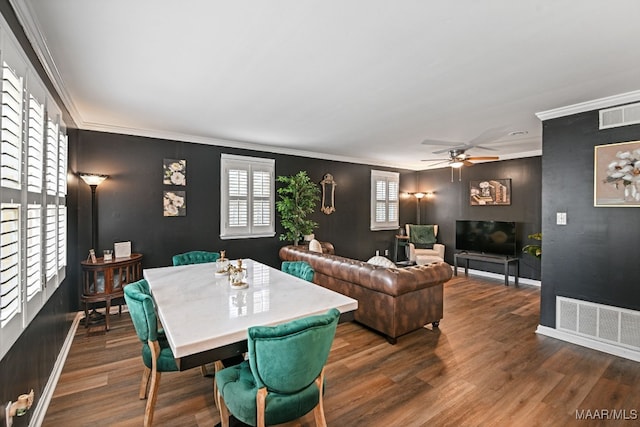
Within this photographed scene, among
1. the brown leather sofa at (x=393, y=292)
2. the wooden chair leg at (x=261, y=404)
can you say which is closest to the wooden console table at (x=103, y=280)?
the brown leather sofa at (x=393, y=292)

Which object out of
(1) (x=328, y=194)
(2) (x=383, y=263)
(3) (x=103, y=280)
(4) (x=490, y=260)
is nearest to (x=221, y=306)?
(2) (x=383, y=263)

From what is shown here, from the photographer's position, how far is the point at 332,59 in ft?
7.64

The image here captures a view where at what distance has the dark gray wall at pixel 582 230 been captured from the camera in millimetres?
3045

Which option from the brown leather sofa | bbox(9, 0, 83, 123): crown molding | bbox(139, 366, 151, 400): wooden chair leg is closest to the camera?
bbox(9, 0, 83, 123): crown molding

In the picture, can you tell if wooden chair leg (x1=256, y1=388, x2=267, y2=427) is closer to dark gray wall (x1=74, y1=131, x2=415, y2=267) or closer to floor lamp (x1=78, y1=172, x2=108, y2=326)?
floor lamp (x1=78, y1=172, x2=108, y2=326)

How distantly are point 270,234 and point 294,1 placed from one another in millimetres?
4343

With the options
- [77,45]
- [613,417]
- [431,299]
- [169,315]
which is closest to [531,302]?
[431,299]

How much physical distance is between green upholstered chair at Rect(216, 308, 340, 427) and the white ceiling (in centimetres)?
177

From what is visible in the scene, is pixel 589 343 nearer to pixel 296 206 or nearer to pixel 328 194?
pixel 296 206

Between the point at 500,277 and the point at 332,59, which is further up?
the point at 332,59

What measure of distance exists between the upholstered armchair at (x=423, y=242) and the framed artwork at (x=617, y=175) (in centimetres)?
390

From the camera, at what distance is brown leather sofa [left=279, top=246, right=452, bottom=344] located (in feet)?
10.6

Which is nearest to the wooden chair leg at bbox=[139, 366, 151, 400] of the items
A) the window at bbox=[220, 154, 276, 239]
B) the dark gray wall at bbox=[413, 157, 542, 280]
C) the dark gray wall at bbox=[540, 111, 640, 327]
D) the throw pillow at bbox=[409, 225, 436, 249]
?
the window at bbox=[220, 154, 276, 239]

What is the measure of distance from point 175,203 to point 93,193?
1047 mm
